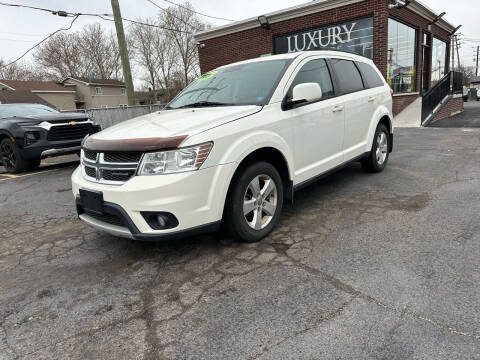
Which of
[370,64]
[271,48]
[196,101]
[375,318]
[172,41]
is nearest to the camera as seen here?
[375,318]

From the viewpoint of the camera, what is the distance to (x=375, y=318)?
2178 mm

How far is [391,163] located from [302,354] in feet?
17.5

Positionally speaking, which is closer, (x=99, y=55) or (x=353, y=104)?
(x=353, y=104)

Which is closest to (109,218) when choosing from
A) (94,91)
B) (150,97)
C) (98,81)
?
(94,91)

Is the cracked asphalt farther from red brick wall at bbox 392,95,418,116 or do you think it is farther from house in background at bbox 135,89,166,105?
house in background at bbox 135,89,166,105

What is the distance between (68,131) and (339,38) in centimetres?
1047

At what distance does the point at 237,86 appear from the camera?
12.8 feet

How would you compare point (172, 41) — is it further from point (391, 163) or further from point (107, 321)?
point (107, 321)

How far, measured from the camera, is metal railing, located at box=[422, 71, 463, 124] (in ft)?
40.1

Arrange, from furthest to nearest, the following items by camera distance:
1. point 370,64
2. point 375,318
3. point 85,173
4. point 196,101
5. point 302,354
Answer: point 370,64, point 196,101, point 85,173, point 375,318, point 302,354

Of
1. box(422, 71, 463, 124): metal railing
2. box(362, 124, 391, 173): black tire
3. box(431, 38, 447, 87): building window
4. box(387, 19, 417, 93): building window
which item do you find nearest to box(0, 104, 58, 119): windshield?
box(362, 124, 391, 173): black tire

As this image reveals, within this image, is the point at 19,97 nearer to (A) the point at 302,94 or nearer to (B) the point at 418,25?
(B) the point at 418,25

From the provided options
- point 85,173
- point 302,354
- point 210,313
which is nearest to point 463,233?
point 302,354

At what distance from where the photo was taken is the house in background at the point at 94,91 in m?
50.2
